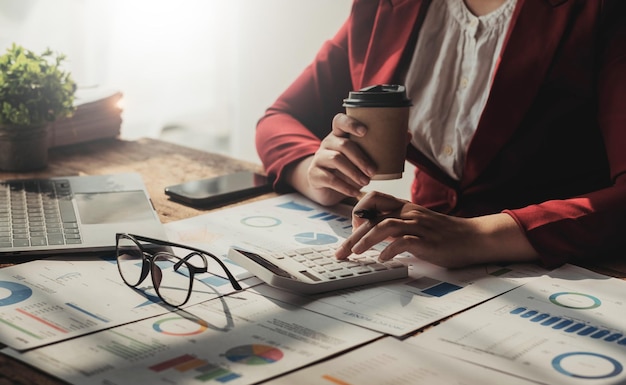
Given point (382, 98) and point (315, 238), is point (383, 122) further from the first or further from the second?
point (315, 238)

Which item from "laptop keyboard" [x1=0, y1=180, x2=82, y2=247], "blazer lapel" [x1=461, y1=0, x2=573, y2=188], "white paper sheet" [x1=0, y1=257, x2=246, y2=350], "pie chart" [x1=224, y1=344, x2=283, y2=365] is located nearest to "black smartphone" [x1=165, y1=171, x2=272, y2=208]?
"laptop keyboard" [x1=0, y1=180, x2=82, y2=247]

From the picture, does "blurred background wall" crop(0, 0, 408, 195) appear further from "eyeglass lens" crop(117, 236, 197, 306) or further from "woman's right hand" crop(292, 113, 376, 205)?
"eyeglass lens" crop(117, 236, 197, 306)

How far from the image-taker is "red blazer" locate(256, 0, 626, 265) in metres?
1.18

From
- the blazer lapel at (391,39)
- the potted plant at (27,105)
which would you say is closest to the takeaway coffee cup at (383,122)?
the blazer lapel at (391,39)

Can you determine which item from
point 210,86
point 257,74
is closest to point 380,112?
point 257,74

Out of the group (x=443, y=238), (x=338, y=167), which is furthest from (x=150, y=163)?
(x=443, y=238)

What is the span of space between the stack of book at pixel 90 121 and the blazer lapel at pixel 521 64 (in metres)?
0.95

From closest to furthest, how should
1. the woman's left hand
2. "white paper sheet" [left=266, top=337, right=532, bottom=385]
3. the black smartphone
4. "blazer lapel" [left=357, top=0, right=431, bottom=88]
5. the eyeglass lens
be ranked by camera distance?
1. "white paper sheet" [left=266, top=337, right=532, bottom=385]
2. the eyeglass lens
3. the woman's left hand
4. the black smartphone
5. "blazer lapel" [left=357, top=0, right=431, bottom=88]

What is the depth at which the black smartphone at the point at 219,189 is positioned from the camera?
56.4 inches

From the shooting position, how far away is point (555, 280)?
3.50 feet

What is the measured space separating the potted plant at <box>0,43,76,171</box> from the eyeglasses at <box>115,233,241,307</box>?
23.7 inches

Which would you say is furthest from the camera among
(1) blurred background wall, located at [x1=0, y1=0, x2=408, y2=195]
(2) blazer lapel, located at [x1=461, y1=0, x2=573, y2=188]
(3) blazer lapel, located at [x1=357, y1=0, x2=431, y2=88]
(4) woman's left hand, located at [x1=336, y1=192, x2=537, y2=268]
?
(1) blurred background wall, located at [x1=0, y1=0, x2=408, y2=195]

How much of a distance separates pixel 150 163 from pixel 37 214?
0.45 meters

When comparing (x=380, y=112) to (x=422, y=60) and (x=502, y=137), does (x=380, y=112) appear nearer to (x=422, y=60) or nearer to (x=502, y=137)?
(x=502, y=137)
